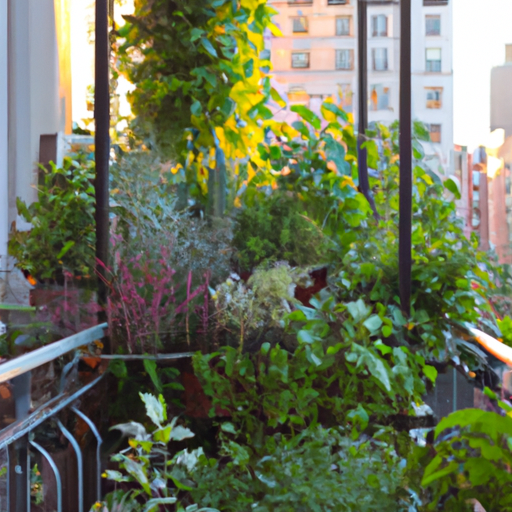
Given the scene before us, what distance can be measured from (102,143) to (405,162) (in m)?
0.86

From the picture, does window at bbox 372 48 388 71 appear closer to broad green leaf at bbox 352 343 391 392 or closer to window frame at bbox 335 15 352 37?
window frame at bbox 335 15 352 37

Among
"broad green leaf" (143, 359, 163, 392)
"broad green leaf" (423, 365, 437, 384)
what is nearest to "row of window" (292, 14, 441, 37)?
"broad green leaf" (423, 365, 437, 384)

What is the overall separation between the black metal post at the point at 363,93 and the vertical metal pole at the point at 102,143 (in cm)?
71

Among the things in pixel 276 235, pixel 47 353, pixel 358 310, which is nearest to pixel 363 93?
pixel 276 235

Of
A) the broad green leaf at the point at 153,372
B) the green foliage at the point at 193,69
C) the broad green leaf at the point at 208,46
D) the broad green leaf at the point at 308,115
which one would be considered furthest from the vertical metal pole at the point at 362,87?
the broad green leaf at the point at 153,372

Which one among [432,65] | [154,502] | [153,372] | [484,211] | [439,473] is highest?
[432,65]

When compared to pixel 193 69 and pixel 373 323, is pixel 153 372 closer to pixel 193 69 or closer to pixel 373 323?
pixel 373 323

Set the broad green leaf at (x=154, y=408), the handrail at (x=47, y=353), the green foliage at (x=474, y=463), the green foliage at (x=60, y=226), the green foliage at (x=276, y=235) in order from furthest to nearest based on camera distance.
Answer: the green foliage at (x=60, y=226)
the green foliage at (x=276, y=235)
the broad green leaf at (x=154, y=408)
the handrail at (x=47, y=353)
the green foliage at (x=474, y=463)

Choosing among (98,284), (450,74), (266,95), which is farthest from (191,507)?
(450,74)

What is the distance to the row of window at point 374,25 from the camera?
1504 millimetres

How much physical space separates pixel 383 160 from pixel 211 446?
92cm

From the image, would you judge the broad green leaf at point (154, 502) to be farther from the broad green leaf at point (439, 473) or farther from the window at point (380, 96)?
the window at point (380, 96)

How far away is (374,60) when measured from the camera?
1543 millimetres

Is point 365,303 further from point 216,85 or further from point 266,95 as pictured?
point 216,85
